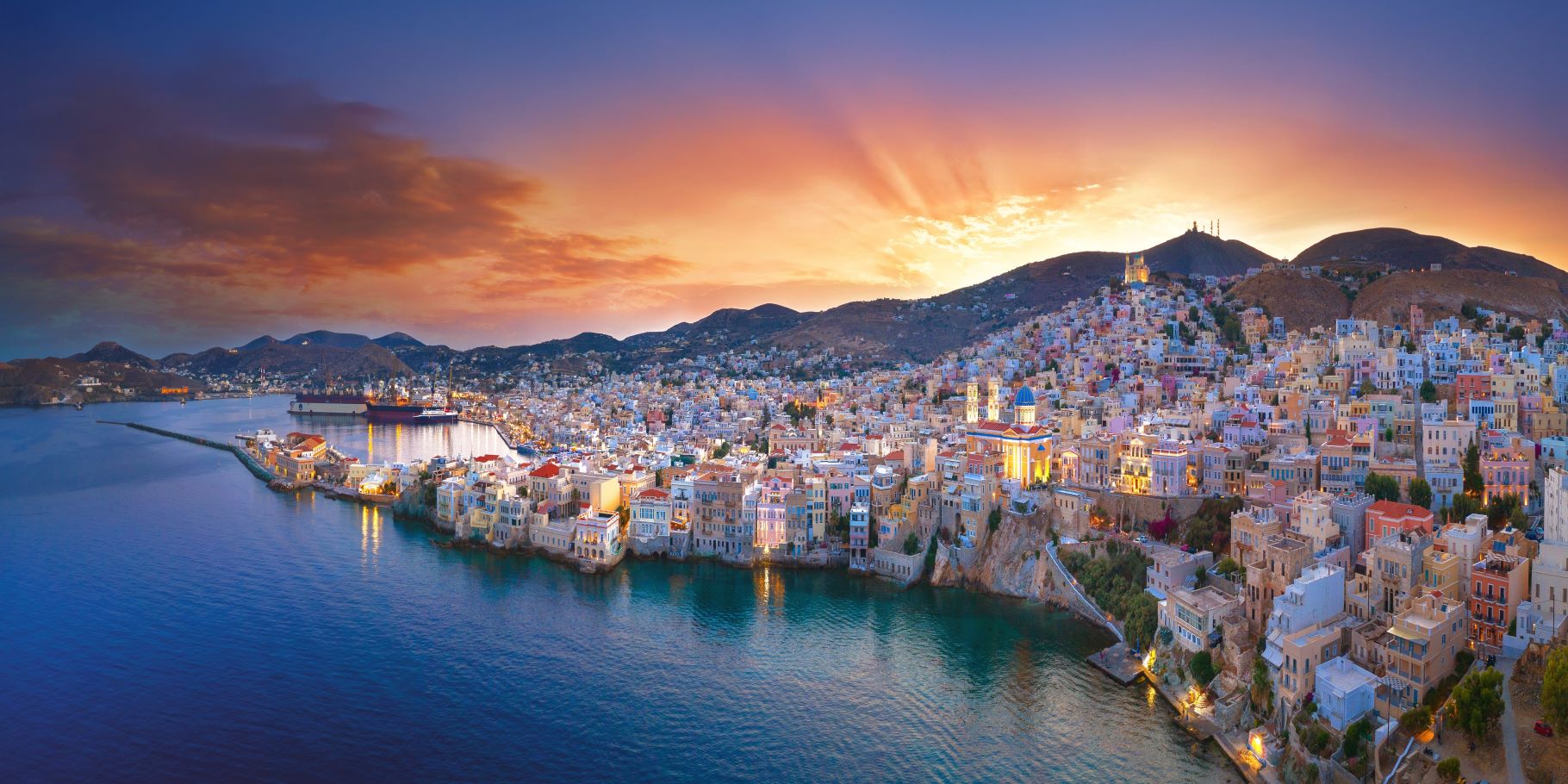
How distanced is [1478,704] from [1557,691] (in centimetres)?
81

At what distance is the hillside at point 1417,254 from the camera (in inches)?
2160

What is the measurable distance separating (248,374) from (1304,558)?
506ft

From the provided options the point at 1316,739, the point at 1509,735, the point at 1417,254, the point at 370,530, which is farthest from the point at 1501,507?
the point at 1417,254

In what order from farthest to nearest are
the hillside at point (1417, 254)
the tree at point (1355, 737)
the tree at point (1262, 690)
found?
the hillside at point (1417, 254) → the tree at point (1262, 690) → the tree at point (1355, 737)

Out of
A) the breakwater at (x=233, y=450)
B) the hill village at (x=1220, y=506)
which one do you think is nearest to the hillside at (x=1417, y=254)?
the hill village at (x=1220, y=506)

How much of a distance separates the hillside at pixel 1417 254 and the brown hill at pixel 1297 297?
496 inches

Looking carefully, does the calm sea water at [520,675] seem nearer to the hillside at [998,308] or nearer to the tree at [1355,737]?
the tree at [1355,737]

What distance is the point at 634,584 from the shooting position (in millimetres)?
22828

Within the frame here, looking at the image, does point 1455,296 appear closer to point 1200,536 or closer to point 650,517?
point 1200,536

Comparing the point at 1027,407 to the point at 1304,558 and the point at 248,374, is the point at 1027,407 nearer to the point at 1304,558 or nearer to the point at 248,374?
the point at 1304,558

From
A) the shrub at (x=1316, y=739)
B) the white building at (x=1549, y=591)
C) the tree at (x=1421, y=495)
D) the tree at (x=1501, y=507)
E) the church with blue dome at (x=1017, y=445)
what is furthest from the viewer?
the church with blue dome at (x=1017, y=445)

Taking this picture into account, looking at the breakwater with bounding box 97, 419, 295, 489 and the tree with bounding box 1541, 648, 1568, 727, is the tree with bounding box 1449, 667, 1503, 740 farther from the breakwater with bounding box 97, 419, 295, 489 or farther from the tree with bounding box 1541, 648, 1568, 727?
the breakwater with bounding box 97, 419, 295, 489

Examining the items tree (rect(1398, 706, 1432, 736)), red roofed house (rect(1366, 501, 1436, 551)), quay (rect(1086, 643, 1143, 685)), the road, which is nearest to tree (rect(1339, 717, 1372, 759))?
tree (rect(1398, 706, 1432, 736))

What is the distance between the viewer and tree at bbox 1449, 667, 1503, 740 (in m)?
10.6
